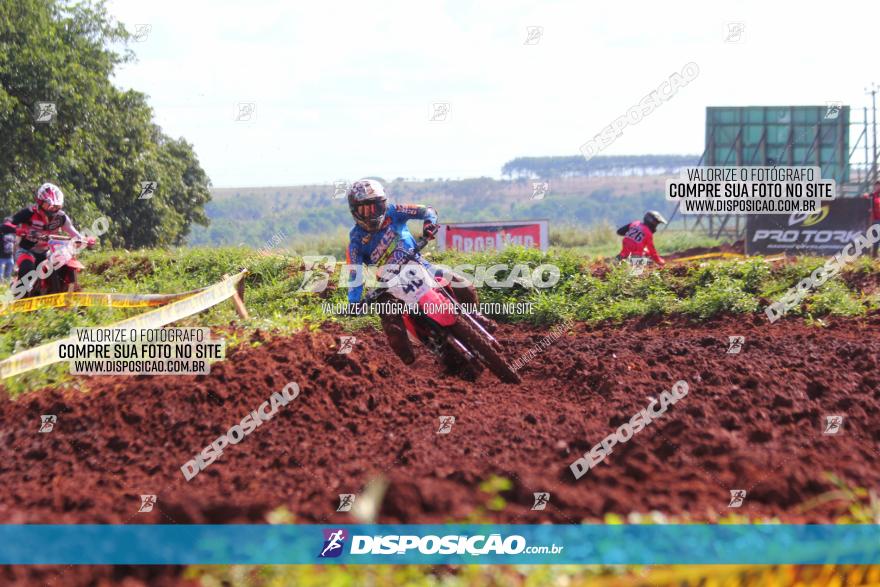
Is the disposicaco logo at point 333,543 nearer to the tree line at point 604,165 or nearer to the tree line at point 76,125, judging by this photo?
the tree line at point 76,125

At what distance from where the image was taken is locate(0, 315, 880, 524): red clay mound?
433 centimetres

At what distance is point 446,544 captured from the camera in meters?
3.92

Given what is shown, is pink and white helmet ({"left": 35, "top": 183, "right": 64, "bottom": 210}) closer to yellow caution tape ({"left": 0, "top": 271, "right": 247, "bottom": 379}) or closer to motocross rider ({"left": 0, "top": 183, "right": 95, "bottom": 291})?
motocross rider ({"left": 0, "top": 183, "right": 95, "bottom": 291})

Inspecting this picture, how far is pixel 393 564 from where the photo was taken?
380 cm

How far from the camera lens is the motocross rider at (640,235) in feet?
50.3

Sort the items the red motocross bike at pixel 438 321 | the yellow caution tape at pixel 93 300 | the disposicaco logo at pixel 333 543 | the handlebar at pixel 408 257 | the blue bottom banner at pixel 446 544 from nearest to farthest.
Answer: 1. the blue bottom banner at pixel 446 544
2. the disposicaco logo at pixel 333 543
3. the red motocross bike at pixel 438 321
4. the handlebar at pixel 408 257
5. the yellow caution tape at pixel 93 300

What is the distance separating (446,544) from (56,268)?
942cm

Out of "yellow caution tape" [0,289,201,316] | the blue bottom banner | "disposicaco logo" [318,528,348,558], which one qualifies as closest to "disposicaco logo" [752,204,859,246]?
"yellow caution tape" [0,289,201,316]

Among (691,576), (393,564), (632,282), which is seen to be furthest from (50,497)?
(632,282)

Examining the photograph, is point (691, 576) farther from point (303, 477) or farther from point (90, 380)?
point (90, 380)

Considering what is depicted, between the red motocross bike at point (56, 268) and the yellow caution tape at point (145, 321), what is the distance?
251cm

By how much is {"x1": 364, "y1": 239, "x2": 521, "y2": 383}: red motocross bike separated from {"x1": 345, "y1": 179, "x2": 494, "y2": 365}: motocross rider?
7.9 inches

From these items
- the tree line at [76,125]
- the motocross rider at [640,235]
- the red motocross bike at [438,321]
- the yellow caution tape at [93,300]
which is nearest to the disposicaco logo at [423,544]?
the red motocross bike at [438,321]

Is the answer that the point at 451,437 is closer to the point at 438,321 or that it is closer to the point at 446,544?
the point at 438,321
